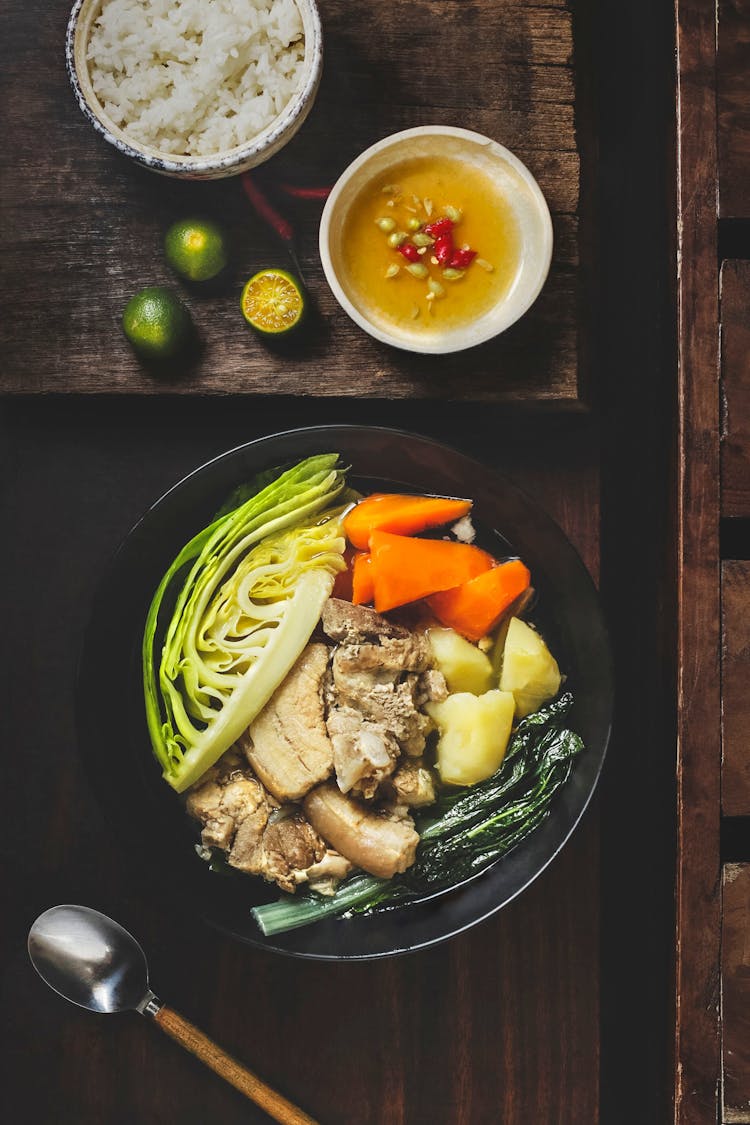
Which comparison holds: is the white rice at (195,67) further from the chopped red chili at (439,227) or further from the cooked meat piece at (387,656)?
the cooked meat piece at (387,656)

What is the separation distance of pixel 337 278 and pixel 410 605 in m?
0.75

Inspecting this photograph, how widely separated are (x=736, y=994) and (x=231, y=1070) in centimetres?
112

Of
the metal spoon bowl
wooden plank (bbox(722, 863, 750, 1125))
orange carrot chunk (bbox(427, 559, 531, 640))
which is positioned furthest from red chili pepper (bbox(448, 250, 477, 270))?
the metal spoon bowl

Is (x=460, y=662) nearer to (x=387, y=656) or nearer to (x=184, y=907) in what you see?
(x=387, y=656)

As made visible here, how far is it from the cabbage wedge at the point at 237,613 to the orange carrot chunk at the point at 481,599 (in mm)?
261

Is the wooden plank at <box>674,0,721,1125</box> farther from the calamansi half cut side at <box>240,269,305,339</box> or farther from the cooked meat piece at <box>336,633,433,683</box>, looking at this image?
the calamansi half cut side at <box>240,269,305,339</box>

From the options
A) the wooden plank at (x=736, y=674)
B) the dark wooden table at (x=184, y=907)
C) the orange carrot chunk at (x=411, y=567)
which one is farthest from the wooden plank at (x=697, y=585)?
the orange carrot chunk at (x=411, y=567)

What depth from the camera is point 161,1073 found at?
2273 millimetres

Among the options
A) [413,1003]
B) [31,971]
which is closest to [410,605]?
[413,1003]

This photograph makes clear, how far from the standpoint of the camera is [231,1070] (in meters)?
2.20

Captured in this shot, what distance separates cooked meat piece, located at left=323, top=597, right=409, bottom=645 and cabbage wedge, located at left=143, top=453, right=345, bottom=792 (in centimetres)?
4

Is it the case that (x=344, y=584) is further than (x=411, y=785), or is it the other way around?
(x=344, y=584)

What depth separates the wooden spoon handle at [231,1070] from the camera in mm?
2193

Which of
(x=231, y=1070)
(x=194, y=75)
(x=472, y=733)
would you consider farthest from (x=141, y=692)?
(x=194, y=75)
